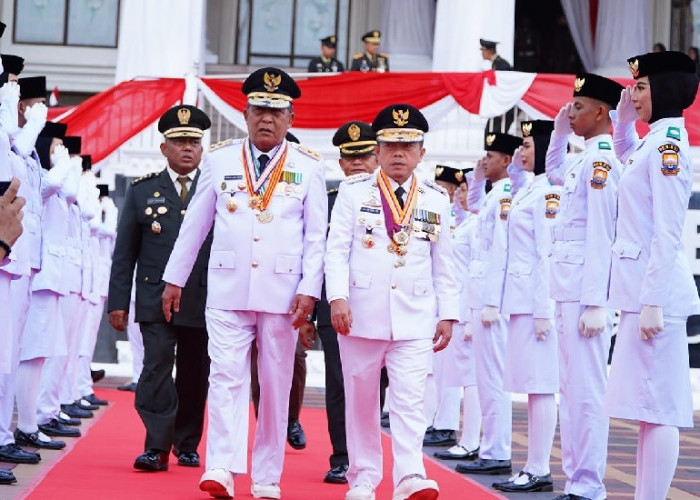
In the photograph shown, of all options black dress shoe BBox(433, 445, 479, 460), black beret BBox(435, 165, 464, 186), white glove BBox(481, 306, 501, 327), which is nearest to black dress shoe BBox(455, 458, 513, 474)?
black dress shoe BBox(433, 445, 479, 460)

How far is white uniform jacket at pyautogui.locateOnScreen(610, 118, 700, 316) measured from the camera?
6285 millimetres

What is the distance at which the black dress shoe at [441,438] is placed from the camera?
36.9 feet

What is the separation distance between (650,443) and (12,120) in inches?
146

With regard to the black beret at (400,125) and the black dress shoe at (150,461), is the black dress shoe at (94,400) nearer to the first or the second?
the black dress shoe at (150,461)

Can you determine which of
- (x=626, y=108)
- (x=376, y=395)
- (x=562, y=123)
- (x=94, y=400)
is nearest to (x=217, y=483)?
(x=376, y=395)

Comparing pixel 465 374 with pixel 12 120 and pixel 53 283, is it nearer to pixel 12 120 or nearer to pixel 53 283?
pixel 53 283

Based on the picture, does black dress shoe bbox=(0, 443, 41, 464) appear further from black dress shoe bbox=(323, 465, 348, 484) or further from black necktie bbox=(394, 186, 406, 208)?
black necktie bbox=(394, 186, 406, 208)

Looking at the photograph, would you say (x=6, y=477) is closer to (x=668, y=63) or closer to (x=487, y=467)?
(x=487, y=467)

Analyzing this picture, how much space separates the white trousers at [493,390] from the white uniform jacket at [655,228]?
2857 millimetres

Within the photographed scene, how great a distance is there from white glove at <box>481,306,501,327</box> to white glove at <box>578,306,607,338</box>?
2.06 metres

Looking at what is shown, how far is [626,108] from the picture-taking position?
7.22 meters

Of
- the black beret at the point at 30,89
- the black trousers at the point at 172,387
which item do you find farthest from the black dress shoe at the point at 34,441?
the black beret at the point at 30,89

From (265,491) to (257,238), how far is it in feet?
4.20

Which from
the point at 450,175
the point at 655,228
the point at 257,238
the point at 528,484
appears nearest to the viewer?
the point at 655,228
